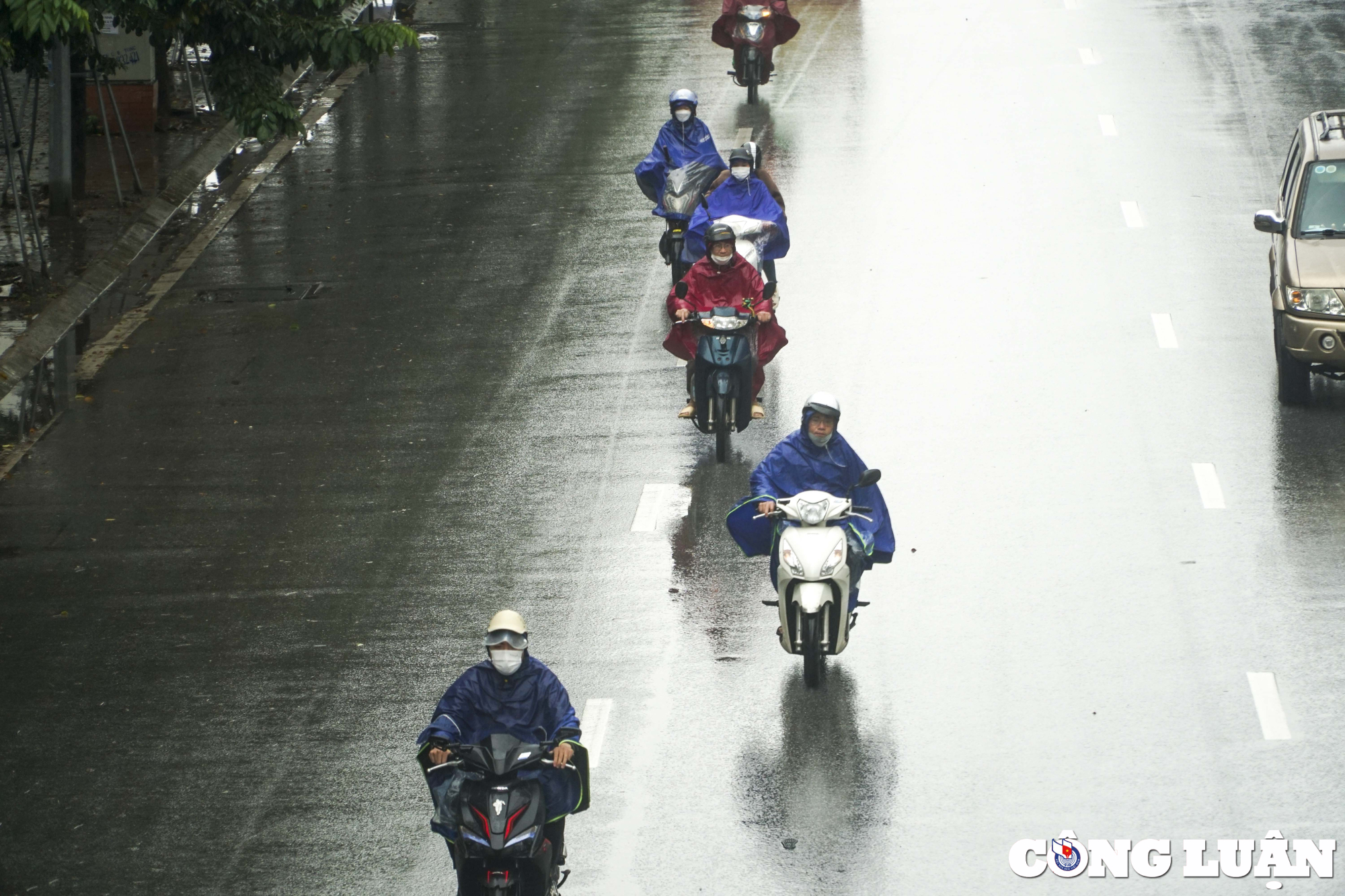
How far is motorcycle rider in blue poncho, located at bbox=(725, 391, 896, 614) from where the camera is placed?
40.5 ft

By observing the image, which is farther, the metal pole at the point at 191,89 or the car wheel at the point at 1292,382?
the metal pole at the point at 191,89

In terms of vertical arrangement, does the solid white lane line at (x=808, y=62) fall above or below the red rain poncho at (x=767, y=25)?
below

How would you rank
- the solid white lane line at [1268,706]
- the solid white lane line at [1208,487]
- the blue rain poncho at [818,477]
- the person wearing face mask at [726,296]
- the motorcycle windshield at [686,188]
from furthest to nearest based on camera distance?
the motorcycle windshield at [686,188], the person wearing face mask at [726,296], the solid white lane line at [1208,487], the blue rain poncho at [818,477], the solid white lane line at [1268,706]

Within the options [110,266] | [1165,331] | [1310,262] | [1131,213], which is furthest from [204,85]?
[1310,262]

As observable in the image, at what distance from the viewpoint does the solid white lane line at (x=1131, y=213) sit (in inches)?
859

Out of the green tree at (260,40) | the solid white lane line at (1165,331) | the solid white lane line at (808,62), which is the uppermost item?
the green tree at (260,40)

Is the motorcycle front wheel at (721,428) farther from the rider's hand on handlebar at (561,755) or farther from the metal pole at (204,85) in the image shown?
the metal pole at (204,85)

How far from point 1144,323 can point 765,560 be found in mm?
6136

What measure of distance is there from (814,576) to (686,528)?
316 centimetres

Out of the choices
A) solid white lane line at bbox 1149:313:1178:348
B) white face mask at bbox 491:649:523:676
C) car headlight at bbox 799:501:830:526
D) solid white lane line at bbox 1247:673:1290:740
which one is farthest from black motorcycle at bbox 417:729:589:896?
solid white lane line at bbox 1149:313:1178:348

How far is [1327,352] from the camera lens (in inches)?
634

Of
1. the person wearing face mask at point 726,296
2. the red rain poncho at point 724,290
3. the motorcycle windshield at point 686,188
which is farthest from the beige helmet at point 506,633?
the motorcycle windshield at point 686,188

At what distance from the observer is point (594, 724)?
11.9 meters

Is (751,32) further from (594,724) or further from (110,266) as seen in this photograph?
(594,724)
